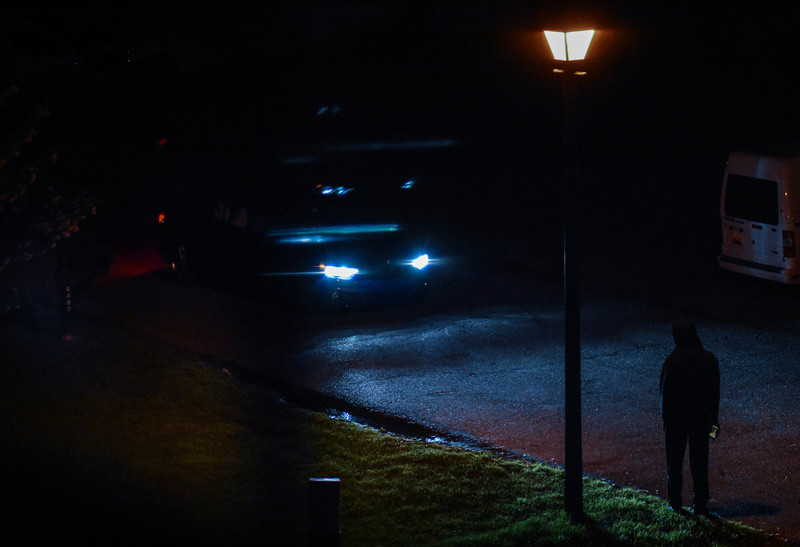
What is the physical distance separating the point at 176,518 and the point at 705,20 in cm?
2423

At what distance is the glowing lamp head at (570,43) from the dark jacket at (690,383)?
7.09 ft

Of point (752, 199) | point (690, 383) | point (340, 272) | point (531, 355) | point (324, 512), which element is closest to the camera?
point (324, 512)

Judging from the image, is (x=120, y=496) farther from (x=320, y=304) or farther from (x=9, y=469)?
(x=320, y=304)

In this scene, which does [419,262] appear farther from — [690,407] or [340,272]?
[690,407]

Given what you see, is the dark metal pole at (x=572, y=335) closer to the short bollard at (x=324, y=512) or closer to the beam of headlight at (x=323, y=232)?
the short bollard at (x=324, y=512)

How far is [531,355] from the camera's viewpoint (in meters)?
12.1

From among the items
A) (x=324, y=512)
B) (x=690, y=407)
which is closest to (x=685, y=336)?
(x=690, y=407)

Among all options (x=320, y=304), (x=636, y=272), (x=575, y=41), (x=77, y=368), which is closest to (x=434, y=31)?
(x=636, y=272)

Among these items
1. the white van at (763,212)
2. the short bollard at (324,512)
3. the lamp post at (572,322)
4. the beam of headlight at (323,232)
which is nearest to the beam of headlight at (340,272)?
the beam of headlight at (323,232)

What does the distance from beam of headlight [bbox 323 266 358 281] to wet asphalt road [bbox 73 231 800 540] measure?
0.69 meters

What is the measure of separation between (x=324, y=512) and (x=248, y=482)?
7.02 feet

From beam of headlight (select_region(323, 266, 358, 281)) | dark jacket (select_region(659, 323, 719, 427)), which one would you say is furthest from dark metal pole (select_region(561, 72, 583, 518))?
beam of headlight (select_region(323, 266, 358, 281))

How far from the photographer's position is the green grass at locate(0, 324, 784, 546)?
6.79 meters

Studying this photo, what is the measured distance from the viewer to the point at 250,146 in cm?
2495
